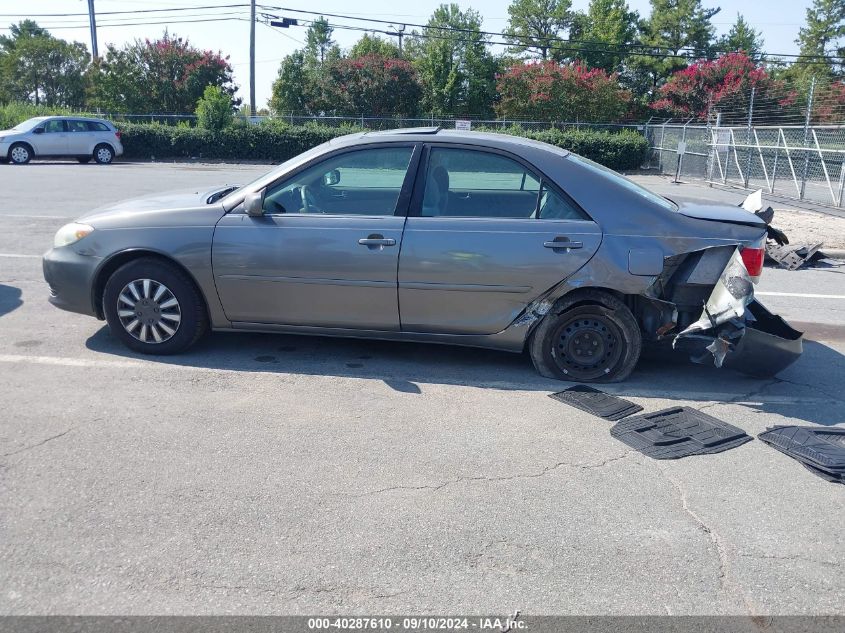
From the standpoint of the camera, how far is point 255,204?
214 inches

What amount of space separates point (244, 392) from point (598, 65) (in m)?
53.5

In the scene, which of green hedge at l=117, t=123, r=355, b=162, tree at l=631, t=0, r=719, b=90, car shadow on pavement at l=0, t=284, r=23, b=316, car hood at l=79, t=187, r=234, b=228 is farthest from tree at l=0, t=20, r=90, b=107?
car hood at l=79, t=187, r=234, b=228

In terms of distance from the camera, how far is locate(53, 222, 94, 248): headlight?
18.7 ft

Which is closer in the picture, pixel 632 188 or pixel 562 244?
pixel 562 244

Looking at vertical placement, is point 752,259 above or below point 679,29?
below

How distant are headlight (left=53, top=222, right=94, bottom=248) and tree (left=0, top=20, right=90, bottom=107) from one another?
187 ft

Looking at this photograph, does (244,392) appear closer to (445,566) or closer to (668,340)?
(445,566)

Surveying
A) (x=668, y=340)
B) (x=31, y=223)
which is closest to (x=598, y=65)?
(x=31, y=223)

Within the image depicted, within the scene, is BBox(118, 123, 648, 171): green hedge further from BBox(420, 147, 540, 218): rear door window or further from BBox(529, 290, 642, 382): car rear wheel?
BBox(529, 290, 642, 382): car rear wheel

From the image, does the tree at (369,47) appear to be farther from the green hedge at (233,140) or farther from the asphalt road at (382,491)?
the asphalt road at (382,491)

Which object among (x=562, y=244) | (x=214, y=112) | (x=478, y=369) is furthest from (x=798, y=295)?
(x=214, y=112)

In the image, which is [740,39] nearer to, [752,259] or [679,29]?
[679,29]

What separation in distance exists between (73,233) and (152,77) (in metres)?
40.7

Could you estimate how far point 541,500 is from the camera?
3812mm
